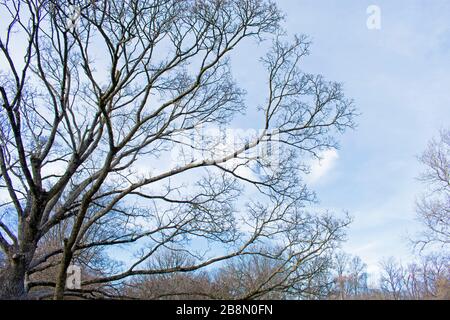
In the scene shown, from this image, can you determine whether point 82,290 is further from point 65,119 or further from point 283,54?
point 283,54

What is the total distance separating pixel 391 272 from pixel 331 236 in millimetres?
17698

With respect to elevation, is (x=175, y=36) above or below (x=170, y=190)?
above

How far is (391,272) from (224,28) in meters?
22.3

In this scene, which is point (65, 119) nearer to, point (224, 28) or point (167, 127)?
point (167, 127)

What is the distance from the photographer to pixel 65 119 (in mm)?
11578

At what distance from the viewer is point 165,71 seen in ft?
37.9

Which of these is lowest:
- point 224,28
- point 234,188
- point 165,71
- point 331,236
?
point 331,236

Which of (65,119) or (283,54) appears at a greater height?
(283,54)
